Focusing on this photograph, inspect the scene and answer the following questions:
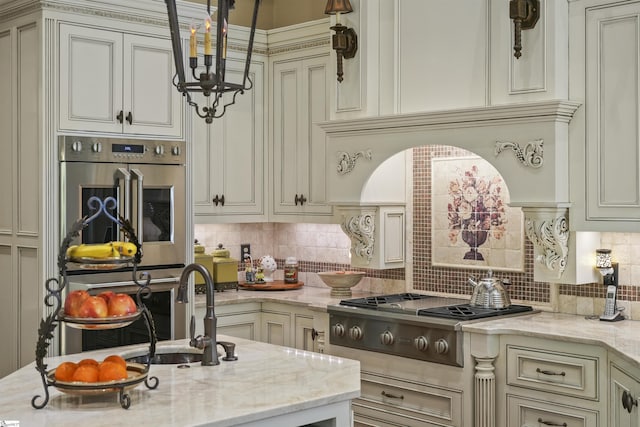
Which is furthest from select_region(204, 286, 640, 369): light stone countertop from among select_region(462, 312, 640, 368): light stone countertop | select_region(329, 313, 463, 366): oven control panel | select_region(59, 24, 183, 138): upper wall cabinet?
select_region(59, 24, 183, 138): upper wall cabinet

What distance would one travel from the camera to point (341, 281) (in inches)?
221

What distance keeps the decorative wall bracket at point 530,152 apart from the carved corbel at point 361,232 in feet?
3.72

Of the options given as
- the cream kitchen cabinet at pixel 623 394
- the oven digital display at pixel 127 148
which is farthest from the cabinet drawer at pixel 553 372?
the oven digital display at pixel 127 148

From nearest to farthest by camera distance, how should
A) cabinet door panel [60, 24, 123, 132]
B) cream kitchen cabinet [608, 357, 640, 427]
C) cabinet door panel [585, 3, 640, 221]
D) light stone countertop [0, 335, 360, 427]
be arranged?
light stone countertop [0, 335, 360, 427] < cream kitchen cabinet [608, 357, 640, 427] < cabinet door panel [585, 3, 640, 221] < cabinet door panel [60, 24, 123, 132]

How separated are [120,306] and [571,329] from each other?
92.2 inches

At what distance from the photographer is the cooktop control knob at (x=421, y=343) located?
177 inches

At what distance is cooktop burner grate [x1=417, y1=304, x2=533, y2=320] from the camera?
4.46m

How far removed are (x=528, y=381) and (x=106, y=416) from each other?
7.65 feet

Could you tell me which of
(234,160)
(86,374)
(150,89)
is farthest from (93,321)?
(234,160)

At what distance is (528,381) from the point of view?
4.18m

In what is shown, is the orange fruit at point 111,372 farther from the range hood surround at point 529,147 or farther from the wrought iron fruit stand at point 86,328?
the range hood surround at point 529,147

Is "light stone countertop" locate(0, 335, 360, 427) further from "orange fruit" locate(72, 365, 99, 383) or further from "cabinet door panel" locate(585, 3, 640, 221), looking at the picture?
"cabinet door panel" locate(585, 3, 640, 221)

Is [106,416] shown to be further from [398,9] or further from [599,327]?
[398,9]

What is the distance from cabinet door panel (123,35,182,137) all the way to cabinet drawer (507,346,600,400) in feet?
8.16
